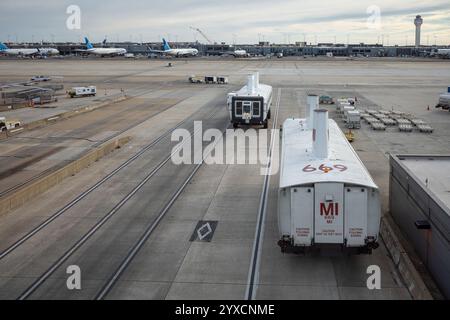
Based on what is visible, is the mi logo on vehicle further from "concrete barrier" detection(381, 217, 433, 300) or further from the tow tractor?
the tow tractor

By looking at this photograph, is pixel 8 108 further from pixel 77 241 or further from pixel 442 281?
pixel 442 281

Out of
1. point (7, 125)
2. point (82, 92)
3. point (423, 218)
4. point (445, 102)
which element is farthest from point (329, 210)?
point (82, 92)

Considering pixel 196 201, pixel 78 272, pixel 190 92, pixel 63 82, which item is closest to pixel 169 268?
pixel 78 272

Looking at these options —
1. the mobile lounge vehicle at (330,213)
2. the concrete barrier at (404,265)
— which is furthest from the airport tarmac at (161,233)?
the mobile lounge vehicle at (330,213)

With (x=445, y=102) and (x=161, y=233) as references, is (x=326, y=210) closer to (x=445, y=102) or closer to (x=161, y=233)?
(x=161, y=233)

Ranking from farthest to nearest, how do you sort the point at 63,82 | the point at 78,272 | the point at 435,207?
the point at 63,82 → the point at 78,272 → the point at 435,207
